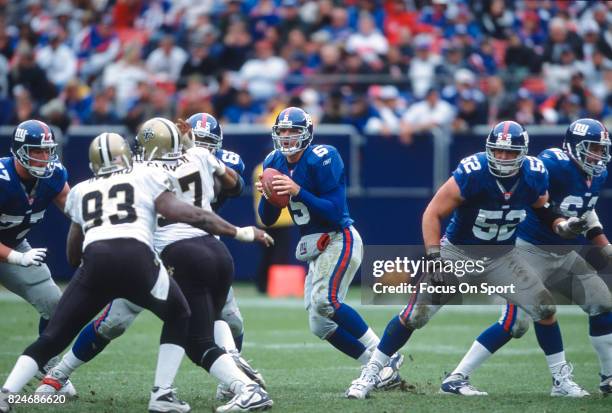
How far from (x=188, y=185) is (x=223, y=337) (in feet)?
3.54

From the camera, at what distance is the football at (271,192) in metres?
6.72

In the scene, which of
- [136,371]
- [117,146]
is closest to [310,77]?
[136,371]

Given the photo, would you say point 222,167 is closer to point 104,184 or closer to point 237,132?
point 104,184

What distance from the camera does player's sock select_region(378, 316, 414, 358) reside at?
671 cm

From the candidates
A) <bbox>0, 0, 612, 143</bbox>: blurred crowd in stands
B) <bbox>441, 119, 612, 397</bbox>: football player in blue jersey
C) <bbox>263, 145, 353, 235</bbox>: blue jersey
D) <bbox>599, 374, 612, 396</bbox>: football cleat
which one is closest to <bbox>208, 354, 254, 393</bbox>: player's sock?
<bbox>263, 145, 353, 235</bbox>: blue jersey

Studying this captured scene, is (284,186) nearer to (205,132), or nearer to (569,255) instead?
(205,132)

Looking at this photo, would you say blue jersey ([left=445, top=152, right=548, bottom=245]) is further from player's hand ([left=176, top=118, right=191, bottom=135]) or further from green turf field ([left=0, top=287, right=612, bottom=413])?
player's hand ([left=176, top=118, right=191, bottom=135])

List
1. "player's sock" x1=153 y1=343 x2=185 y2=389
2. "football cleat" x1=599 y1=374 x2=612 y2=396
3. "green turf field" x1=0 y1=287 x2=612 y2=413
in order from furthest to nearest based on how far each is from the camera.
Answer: "football cleat" x1=599 y1=374 x2=612 y2=396, "green turf field" x1=0 y1=287 x2=612 y2=413, "player's sock" x1=153 y1=343 x2=185 y2=389

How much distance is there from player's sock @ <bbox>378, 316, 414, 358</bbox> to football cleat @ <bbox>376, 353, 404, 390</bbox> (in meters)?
0.16

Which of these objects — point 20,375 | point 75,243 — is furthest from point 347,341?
point 20,375

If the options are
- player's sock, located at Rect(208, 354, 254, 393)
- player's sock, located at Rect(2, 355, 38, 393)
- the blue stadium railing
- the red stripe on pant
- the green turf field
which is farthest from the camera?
the blue stadium railing

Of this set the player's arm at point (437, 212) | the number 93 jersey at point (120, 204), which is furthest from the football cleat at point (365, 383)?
the number 93 jersey at point (120, 204)

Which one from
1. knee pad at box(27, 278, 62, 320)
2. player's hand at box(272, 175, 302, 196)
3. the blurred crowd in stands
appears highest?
the blurred crowd in stands

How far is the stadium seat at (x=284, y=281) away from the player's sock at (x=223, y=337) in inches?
242
